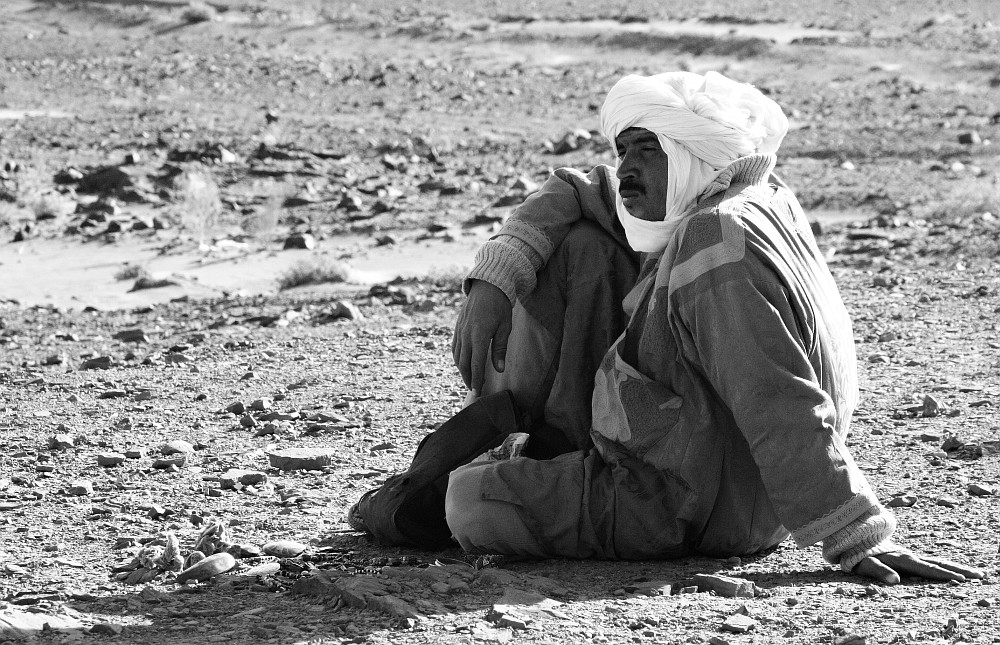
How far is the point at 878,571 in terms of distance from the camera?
2.96 metres

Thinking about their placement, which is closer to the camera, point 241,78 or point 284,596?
point 284,596

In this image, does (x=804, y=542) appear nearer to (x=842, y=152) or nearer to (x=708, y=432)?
(x=708, y=432)

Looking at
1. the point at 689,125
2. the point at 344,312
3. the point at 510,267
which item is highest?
the point at 689,125

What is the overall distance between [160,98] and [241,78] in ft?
8.33

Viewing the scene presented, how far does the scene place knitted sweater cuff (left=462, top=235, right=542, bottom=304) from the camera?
341 centimetres

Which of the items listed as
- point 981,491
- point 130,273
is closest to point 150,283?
point 130,273

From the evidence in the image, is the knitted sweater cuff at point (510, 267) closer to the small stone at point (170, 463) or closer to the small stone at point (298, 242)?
the small stone at point (170, 463)

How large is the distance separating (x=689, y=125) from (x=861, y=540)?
3.37 ft

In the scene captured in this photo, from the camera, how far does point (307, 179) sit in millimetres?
14070

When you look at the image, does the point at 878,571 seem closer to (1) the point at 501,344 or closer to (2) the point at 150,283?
(1) the point at 501,344

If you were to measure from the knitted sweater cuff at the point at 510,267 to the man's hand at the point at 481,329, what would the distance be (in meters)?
0.02

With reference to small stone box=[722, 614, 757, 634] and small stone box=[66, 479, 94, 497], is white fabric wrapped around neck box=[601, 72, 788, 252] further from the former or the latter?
small stone box=[66, 479, 94, 497]

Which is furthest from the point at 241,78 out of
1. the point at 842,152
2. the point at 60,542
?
the point at 60,542

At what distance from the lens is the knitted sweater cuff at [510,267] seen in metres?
3.41
